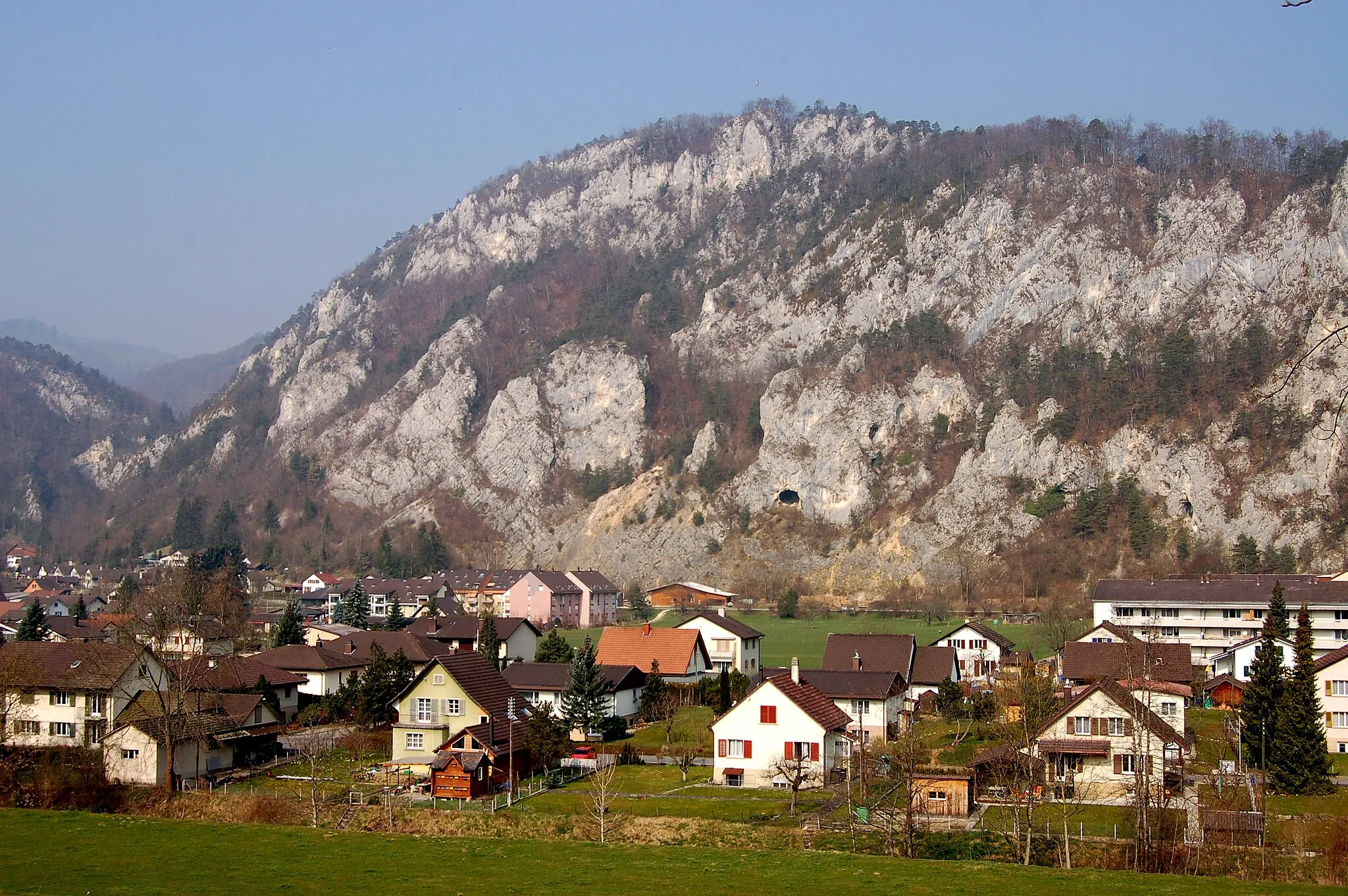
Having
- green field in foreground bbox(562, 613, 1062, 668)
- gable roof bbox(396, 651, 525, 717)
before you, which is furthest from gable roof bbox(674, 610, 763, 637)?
gable roof bbox(396, 651, 525, 717)

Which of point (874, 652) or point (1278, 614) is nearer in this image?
point (1278, 614)

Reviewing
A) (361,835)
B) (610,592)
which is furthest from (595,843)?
(610,592)

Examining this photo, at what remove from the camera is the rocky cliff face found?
333 ft

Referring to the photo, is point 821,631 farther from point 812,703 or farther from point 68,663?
point 68,663

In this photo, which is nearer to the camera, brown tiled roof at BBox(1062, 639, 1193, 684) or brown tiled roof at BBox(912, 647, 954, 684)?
brown tiled roof at BBox(1062, 639, 1193, 684)

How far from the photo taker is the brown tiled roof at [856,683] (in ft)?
134

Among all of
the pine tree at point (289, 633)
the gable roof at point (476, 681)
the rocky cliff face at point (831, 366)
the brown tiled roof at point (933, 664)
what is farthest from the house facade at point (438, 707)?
the rocky cliff face at point (831, 366)

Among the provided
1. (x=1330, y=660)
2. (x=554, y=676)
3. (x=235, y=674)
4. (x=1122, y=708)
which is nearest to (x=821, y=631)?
(x=554, y=676)

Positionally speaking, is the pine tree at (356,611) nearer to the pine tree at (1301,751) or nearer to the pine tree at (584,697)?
the pine tree at (584,697)

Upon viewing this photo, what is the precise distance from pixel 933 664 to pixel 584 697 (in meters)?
15.0

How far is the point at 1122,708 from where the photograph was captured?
109 feet

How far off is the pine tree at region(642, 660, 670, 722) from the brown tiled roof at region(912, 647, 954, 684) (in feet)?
33.3

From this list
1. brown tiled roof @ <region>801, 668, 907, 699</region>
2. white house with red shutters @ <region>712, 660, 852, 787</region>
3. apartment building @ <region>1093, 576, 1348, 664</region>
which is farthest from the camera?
apartment building @ <region>1093, 576, 1348, 664</region>

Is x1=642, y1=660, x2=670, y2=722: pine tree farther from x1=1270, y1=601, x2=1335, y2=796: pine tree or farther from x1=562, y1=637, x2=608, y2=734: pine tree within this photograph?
x1=1270, y1=601, x2=1335, y2=796: pine tree
